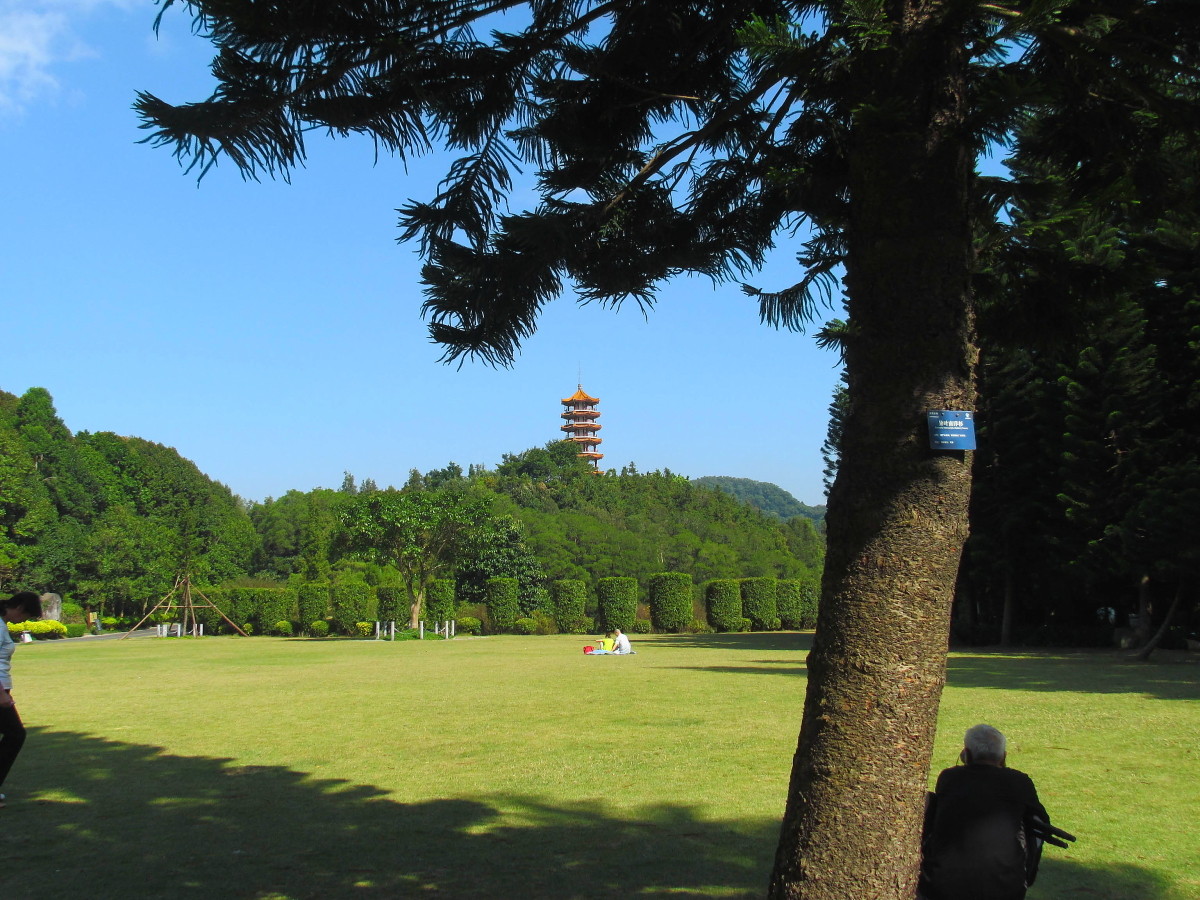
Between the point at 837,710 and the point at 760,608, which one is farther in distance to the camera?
the point at 760,608

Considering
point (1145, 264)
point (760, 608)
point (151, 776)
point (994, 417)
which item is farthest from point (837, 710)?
point (760, 608)

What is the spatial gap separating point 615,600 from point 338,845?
122 ft

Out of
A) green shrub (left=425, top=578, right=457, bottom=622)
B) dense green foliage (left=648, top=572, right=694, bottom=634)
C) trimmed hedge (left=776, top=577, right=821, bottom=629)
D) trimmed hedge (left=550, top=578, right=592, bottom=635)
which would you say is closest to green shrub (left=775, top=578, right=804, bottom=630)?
trimmed hedge (left=776, top=577, right=821, bottom=629)

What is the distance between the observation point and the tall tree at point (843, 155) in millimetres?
2871

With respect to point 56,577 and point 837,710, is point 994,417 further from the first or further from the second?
point 56,577

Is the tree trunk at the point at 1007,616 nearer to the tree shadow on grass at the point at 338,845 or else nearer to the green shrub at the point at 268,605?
the tree shadow on grass at the point at 338,845

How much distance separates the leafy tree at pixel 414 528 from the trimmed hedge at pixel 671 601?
8.65 meters

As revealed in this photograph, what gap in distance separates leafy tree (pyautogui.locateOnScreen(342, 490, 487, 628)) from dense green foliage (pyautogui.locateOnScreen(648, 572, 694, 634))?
865 centimetres

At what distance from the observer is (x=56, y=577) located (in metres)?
54.5

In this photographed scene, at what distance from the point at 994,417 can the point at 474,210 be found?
28134mm

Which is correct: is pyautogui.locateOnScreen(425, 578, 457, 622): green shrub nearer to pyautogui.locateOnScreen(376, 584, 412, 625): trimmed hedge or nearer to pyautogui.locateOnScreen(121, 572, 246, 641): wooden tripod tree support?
pyautogui.locateOnScreen(376, 584, 412, 625): trimmed hedge

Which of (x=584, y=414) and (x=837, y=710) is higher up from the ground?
(x=584, y=414)

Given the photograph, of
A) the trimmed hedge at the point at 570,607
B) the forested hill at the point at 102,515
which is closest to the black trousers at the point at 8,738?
the trimmed hedge at the point at 570,607

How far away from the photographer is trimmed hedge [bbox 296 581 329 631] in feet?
141
